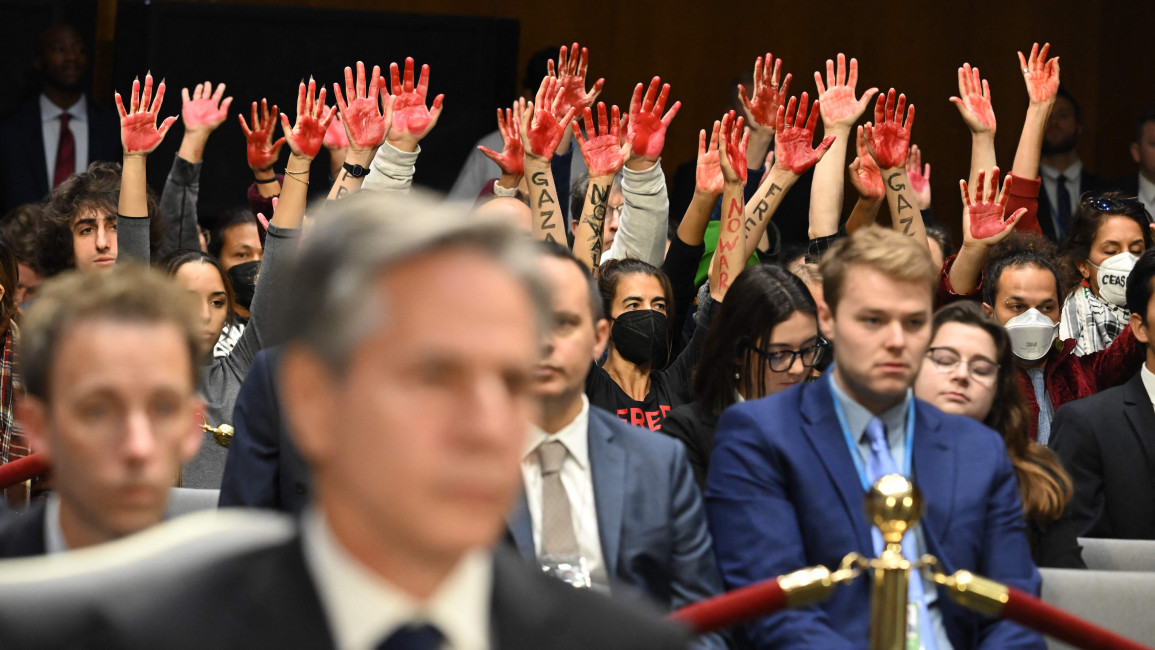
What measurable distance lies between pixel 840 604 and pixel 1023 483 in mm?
729

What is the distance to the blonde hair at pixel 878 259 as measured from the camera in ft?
8.23

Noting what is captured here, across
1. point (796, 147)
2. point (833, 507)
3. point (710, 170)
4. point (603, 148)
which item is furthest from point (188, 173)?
point (833, 507)

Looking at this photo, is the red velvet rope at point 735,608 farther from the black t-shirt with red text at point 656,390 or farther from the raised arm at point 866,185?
the raised arm at point 866,185

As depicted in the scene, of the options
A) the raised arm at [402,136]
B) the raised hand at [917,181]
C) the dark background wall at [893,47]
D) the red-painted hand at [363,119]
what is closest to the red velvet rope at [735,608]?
the raised arm at [402,136]

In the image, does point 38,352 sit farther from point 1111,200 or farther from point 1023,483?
point 1111,200

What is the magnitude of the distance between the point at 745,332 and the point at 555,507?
879 mm

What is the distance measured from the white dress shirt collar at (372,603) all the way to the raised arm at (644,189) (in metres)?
3.13

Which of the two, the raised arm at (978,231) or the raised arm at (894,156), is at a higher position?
the raised arm at (894,156)

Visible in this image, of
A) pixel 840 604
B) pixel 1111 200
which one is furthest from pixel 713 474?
pixel 1111 200

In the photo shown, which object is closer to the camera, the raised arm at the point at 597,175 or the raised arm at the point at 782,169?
the raised arm at the point at 597,175

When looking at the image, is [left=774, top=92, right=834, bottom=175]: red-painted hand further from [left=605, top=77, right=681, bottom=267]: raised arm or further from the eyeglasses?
the eyeglasses

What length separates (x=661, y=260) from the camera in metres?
4.20

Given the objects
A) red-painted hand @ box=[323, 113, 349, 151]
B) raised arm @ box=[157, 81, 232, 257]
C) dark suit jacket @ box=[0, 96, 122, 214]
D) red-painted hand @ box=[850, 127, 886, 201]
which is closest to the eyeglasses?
red-painted hand @ box=[850, 127, 886, 201]

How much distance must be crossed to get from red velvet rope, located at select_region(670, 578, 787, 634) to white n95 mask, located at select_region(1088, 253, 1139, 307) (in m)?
3.02
